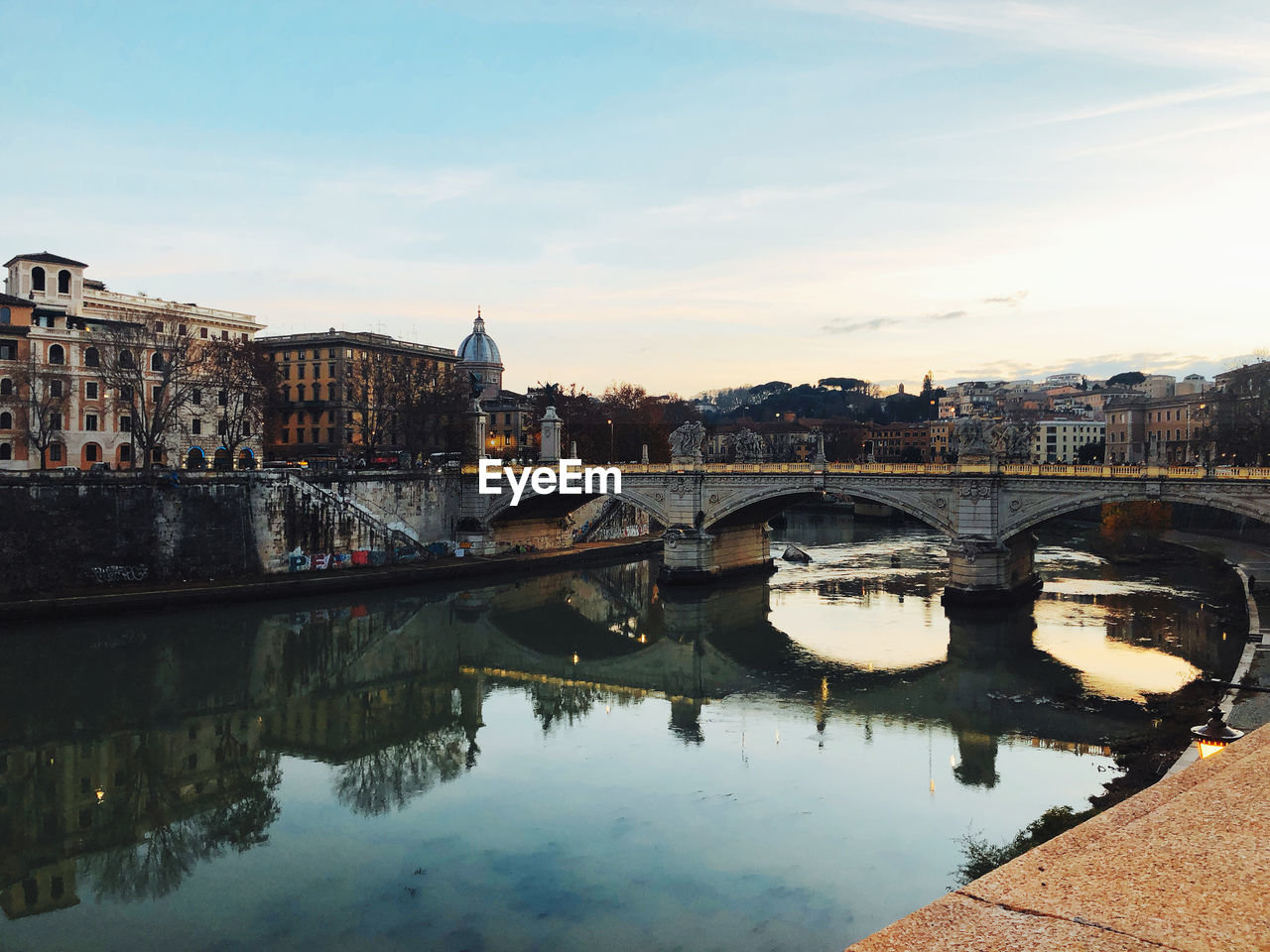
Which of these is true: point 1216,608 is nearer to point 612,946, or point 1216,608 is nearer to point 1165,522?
point 1165,522

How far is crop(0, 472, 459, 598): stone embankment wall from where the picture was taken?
112 ft

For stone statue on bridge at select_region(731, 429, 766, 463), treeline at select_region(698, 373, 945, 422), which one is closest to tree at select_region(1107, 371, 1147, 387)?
treeline at select_region(698, 373, 945, 422)

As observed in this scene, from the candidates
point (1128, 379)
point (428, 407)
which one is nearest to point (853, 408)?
point (1128, 379)

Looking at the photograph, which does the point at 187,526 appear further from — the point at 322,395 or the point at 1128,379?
the point at 1128,379

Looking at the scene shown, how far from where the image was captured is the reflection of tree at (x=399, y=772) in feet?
59.1

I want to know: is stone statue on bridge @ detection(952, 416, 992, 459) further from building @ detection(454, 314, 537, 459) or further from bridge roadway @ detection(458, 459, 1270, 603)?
building @ detection(454, 314, 537, 459)

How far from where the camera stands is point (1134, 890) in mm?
7039

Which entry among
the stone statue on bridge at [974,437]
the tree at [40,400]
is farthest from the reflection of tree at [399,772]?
the tree at [40,400]

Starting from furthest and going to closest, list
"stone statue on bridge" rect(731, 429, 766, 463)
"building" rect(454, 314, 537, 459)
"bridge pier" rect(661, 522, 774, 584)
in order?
"building" rect(454, 314, 537, 459)
"stone statue on bridge" rect(731, 429, 766, 463)
"bridge pier" rect(661, 522, 774, 584)

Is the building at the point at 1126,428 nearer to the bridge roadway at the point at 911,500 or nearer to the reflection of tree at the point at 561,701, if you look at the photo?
the bridge roadway at the point at 911,500

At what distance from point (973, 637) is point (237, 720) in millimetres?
23052

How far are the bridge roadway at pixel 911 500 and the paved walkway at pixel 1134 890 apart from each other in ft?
84.4

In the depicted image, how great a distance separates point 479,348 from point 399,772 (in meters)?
94.9

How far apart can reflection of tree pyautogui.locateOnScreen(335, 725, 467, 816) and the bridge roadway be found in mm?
21956
